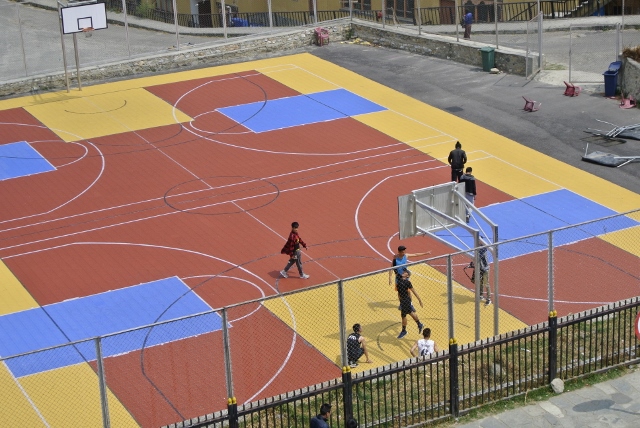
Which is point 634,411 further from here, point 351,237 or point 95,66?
point 95,66

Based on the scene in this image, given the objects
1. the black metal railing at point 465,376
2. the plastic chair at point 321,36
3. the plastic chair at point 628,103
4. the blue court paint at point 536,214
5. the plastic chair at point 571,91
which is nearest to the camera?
the black metal railing at point 465,376

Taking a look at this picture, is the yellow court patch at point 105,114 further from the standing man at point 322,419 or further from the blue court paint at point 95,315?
the standing man at point 322,419

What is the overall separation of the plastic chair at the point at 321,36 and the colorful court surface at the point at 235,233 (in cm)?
209

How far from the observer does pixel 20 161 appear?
33.7 metres

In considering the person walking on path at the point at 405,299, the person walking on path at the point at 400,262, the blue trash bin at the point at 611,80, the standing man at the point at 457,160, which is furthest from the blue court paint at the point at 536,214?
the blue trash bin at the point at 611,80

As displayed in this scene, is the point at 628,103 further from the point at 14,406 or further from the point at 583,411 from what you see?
the point at 14,406

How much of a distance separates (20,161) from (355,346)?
57.0 ft

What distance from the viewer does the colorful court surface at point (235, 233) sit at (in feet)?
60.3

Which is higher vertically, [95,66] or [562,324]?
[95,66]

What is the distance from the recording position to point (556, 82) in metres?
38.5

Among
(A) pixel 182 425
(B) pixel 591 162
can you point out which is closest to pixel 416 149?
(B) pixel 591 162

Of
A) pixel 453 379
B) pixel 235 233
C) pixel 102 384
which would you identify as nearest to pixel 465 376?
pixel 453 379

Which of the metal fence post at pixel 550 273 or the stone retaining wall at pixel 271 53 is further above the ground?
the stone retaining wall at pixel 271 53

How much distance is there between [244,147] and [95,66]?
10.3 meters
